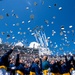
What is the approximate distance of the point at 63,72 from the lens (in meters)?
16.4

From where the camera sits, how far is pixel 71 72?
55.5 feet

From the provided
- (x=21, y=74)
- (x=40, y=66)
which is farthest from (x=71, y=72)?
(x=21, y=74)

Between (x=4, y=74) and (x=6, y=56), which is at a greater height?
(x=6, y=56)

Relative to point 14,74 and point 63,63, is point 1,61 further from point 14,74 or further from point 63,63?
point 63,63

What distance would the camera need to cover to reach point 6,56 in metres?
13.8

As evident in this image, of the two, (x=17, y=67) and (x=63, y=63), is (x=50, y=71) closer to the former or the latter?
(x=63, y=63)

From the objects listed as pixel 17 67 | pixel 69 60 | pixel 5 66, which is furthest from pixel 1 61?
pixel 69 60

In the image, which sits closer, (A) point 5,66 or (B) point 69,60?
(A) point 5,66

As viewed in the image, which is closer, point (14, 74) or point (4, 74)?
point (4, 74)

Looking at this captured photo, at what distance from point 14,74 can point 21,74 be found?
75cm

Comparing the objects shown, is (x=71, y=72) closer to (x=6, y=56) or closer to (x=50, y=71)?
(x=50, y=71)

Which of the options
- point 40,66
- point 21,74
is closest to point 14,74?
point 21,74

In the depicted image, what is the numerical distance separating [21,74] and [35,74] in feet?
3.02

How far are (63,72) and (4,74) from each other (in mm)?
4271
